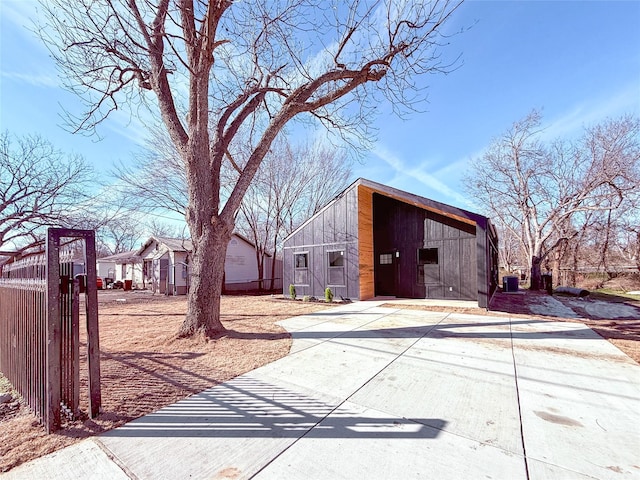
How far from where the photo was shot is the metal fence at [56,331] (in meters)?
2.36

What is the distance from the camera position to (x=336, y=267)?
11.8 m

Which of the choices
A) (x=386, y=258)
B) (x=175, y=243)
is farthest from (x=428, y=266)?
(x=175, y=243)

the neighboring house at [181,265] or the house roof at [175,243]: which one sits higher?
the house roof at [175,243]

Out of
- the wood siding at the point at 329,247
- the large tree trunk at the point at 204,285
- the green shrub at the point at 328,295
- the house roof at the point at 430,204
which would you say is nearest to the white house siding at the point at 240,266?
the wood siding at the point at 329,247

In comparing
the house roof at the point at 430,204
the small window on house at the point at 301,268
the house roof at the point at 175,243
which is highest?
the house roof at the point at 430,204

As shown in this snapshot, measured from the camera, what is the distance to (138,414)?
8.51 ft

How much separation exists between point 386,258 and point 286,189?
31.0 ft

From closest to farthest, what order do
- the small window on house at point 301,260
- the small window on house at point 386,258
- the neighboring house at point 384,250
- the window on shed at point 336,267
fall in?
the neighboring house at point 384,250
the window on shed at point 336,267
the small window on house at point 386,258
the small window on house at point 301,260

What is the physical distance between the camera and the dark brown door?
12.0 metres

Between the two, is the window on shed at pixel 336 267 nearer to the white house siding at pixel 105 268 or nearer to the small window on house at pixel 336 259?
the small window on house at pixel 336 259

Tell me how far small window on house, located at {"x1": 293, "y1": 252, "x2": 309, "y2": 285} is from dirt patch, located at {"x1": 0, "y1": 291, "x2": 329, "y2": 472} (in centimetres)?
623

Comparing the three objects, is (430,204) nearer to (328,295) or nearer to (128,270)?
(328,295)

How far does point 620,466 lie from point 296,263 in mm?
11970

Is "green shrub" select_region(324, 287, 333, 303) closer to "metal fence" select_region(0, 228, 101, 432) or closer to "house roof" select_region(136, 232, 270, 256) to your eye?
"metal fence" select_region(0, 228, 101, 432)
